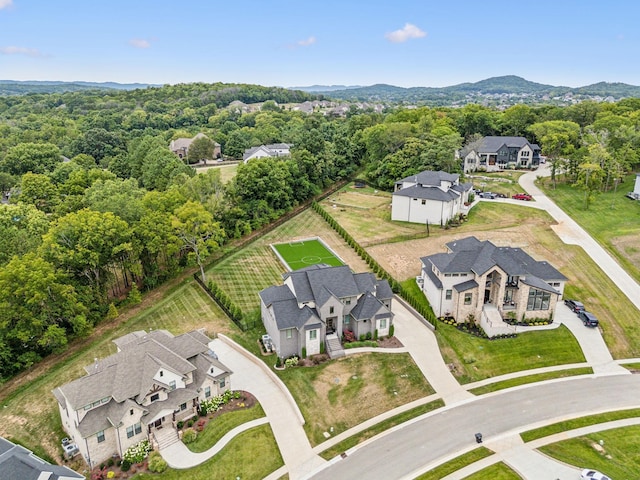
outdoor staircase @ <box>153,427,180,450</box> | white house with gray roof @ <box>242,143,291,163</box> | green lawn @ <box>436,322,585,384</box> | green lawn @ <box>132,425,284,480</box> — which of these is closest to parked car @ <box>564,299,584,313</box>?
green lawn @ <box>436,322,585,384</box>

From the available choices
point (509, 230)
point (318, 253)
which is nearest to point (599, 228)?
point (509, 230)

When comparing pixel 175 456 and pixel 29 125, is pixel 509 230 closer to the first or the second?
pixel 175 456

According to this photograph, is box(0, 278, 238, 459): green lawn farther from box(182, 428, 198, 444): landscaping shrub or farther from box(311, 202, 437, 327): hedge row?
box(311, 202, 437, 327): hedge row

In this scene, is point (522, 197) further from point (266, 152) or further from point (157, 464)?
point (157, 464)

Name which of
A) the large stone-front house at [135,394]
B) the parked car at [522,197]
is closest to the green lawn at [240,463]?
the large stone-front house at [135,394]

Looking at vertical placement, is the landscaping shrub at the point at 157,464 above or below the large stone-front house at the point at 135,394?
below

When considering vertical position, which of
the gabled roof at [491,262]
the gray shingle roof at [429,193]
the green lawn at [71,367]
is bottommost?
the green lawn at [71,367]

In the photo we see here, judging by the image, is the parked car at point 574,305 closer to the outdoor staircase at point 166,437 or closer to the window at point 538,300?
the window at point 538,300
